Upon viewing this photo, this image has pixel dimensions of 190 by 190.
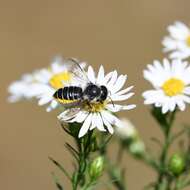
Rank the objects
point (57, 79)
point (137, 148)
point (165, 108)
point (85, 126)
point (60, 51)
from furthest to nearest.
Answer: point (60, 51) < point (137, 148) < point (57, 79) < point (165, 108) < point (85, 126)

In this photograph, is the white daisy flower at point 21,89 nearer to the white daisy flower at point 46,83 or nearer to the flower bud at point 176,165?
the white daisy flower at point 46,83

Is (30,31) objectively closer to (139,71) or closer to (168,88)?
(139,71)

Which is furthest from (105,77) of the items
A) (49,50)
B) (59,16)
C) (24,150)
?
(59,16)

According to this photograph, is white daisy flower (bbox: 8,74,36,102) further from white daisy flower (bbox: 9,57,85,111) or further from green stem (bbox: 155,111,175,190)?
green stem (bbox: 155,111,175,190)

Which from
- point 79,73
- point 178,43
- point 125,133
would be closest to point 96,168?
point 79,73

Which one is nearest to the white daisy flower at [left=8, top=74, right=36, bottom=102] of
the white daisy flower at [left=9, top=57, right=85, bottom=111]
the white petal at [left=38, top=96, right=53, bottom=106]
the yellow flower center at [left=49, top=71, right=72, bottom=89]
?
the white daisy flower at [left=9, top=57, right=85, bottom=111]

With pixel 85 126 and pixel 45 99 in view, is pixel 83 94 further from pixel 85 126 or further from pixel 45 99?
pixel 45 99
